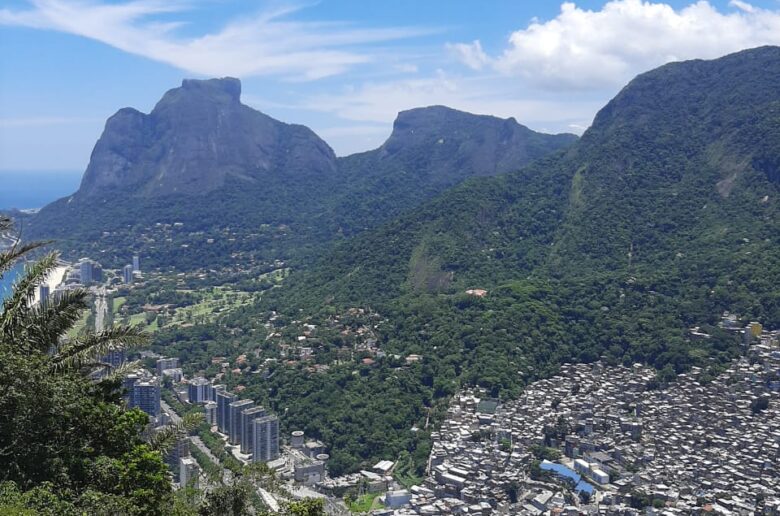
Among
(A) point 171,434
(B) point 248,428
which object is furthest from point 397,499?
(A) point 171,434

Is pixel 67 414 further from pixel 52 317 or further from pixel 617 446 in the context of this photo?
pixel 617 446

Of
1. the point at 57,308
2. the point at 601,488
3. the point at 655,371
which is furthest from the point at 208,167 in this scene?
the point at 57,308

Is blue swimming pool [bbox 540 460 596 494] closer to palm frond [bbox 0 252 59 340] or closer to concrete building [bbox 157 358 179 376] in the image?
palm frond [bbox 0 252 59 340]

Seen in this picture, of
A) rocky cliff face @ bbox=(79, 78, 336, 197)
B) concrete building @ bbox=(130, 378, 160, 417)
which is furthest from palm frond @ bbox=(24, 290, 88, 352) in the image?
rocky cliff face @ bbox=(79, 78, 336, 197)

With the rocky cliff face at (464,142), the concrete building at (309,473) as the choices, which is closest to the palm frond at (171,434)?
the concrete building at (309,473)

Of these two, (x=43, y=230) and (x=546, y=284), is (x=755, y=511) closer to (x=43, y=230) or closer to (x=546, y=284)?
(x=546, y=284)

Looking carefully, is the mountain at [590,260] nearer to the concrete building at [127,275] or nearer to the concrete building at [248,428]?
the concrete building at [248,428]
